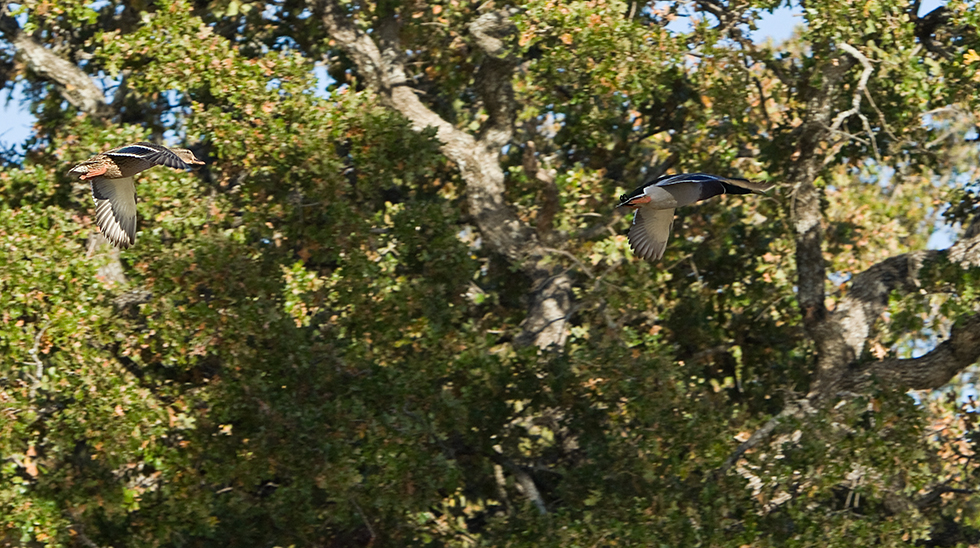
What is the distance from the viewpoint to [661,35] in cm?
1000

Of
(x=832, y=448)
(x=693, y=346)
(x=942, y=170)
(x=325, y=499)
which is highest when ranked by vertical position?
(x=942, y=170)

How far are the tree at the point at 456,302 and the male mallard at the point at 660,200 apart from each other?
2.02 meters

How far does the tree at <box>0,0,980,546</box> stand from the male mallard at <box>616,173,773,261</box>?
6.64 feet

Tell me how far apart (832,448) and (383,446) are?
3.16 metres

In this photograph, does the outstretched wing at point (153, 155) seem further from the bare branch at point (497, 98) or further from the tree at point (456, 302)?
the bare branch at point (497, 98)

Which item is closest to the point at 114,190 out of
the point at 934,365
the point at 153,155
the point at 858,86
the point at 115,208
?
the point at 115,208

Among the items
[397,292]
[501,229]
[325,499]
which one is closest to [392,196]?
[501,229]

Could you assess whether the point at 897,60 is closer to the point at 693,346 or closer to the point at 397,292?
the point at 693,346

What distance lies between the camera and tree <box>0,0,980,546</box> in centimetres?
931

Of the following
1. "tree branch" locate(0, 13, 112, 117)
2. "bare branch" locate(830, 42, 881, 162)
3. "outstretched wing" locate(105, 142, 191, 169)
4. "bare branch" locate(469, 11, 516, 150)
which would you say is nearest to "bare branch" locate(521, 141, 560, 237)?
"bare branch" locate(469, 11, 516, 150)

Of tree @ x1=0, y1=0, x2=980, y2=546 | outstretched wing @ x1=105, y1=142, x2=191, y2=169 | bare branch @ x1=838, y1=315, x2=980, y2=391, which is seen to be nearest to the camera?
outstretched wing @ x1=105, y1=142, x2=191, y2=169

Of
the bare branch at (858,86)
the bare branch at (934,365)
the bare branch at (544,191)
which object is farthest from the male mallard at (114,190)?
the bare branch at (934,365)

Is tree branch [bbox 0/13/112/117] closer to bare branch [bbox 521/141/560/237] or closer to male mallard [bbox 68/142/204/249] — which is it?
male mallard [bbox 68/142/204/249]

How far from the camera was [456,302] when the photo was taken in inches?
417
